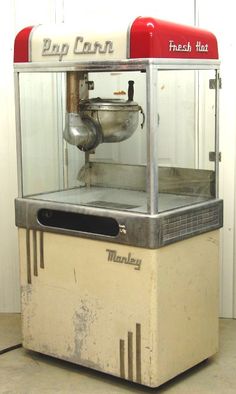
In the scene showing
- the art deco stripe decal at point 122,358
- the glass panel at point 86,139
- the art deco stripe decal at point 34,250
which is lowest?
the art deco stripe decal at point 122,358

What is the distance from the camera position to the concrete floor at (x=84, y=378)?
291 centimetres

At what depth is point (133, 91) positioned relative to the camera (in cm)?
302

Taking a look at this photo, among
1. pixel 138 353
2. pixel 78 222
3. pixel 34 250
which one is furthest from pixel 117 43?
pixel 138 353

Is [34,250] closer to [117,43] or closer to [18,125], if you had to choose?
[18,125]

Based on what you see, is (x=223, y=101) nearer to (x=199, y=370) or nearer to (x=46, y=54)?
(x=46, y=54)

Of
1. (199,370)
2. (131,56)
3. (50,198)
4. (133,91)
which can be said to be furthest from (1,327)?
(131,56)

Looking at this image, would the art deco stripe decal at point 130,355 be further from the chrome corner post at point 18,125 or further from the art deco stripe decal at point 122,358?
the chrome corner post at point 18,125

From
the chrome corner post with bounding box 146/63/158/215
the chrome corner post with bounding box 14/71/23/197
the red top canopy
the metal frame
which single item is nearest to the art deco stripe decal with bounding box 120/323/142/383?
the metal frame

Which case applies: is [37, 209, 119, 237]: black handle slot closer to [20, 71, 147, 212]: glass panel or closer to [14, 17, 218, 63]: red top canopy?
[20, 71, 147, 212]: glass panel

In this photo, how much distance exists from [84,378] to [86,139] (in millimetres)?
1037

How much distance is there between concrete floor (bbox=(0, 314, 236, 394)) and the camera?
291cm

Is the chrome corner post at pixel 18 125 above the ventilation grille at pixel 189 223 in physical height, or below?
above

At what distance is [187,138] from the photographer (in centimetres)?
315

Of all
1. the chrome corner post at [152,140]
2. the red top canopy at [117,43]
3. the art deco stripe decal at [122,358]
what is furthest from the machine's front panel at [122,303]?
the red top canopy at [117,43]
